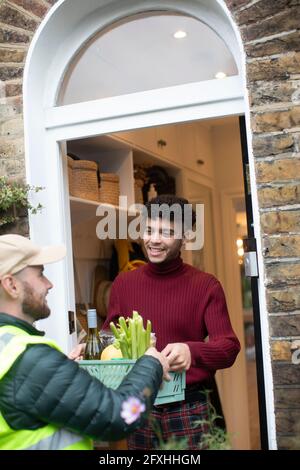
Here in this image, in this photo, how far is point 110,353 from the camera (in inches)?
87.8

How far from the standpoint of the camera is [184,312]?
2.69 meters

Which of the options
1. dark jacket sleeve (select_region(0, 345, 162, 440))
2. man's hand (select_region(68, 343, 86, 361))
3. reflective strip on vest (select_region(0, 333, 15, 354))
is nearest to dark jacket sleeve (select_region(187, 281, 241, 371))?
man's hand (select_region(68, 343, 86, 361))

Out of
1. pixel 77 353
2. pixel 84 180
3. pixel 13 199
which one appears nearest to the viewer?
pixel 77 353

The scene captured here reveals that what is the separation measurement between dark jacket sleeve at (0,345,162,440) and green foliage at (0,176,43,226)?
59.3 inches

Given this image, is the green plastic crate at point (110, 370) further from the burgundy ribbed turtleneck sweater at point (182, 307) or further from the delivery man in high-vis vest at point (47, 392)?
the burgundy ribbed turtleneck sweater at point (182, 307)

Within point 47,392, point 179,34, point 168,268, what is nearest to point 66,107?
point 179,34

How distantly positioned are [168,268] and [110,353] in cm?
66

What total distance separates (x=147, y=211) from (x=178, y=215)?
0.15 meters

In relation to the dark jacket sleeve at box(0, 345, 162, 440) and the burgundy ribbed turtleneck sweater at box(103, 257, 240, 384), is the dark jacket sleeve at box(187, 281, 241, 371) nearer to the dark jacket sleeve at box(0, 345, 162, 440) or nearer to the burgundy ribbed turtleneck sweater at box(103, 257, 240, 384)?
the burgundy ribbed turtleneck sweater at box(103, 257, 240, 384)

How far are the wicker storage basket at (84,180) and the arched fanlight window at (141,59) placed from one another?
563mm

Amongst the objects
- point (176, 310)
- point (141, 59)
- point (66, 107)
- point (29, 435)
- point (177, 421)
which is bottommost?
point (177, 421)

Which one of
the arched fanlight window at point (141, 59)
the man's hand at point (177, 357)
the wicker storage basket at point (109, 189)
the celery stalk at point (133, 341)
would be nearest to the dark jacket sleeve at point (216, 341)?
the man's hand at point (177, 357)

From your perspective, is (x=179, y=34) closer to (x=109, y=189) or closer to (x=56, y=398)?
(x=109, y=189)

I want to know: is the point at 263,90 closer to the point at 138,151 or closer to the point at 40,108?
the point at 40,108
